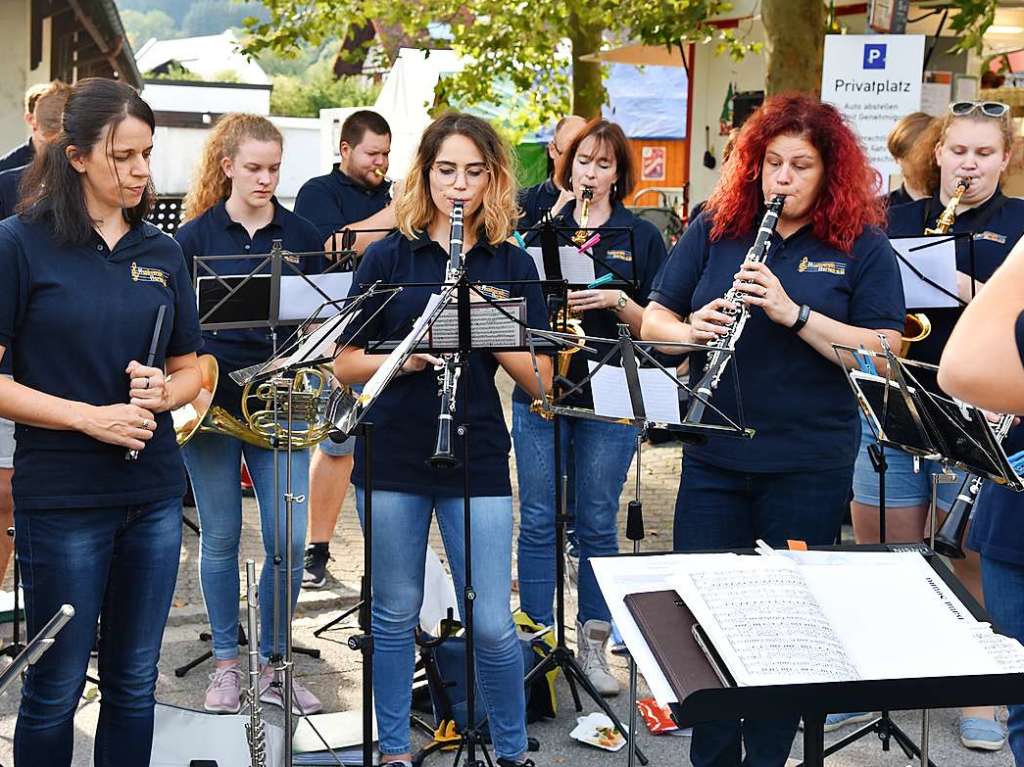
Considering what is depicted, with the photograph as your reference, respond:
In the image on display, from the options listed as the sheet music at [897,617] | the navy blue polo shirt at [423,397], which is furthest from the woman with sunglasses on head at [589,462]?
the sheet music at [897,617]

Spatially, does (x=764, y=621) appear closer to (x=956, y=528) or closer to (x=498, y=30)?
(x=956, y=528)

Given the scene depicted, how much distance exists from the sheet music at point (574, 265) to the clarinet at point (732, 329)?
3.71 ft

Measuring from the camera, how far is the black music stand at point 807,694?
199 cm

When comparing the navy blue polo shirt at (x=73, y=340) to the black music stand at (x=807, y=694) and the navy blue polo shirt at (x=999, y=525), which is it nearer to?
the black music stand at (x=807, y=694)

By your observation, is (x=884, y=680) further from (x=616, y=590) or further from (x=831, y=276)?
(x=831, y=276)

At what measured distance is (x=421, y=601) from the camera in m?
3.88

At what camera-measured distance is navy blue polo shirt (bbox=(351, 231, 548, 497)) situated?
375 centimetres

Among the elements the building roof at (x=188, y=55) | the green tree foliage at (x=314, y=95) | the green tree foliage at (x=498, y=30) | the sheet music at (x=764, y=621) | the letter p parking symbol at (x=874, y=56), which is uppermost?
the building roof at (x=188, y=55)

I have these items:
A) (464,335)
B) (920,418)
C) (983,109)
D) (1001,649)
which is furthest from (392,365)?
(983,109)

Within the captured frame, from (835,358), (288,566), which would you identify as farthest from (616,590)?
(288,566)

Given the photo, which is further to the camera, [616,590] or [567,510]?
[567,510]

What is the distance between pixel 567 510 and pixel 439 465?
9.48 feet

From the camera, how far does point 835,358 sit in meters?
3.65

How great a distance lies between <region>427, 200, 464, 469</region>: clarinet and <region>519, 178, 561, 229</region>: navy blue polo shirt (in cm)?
220
